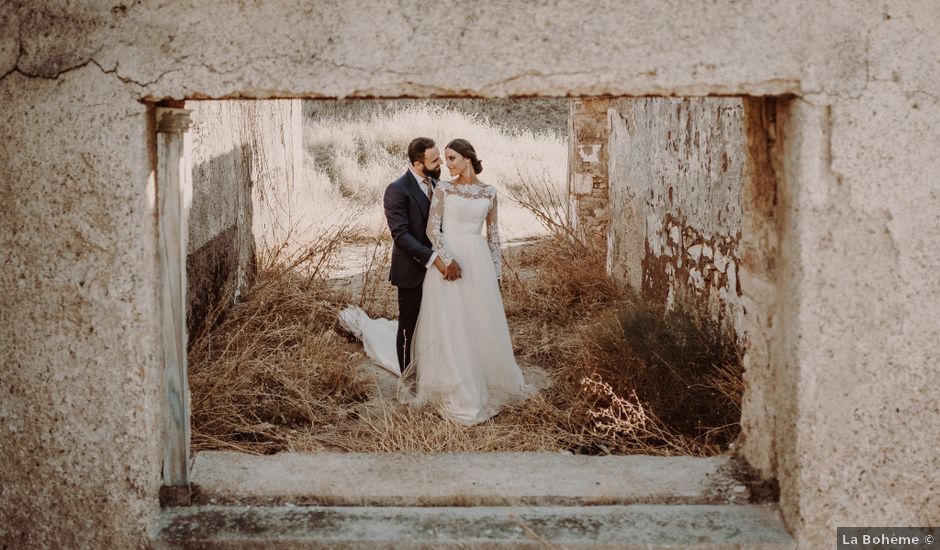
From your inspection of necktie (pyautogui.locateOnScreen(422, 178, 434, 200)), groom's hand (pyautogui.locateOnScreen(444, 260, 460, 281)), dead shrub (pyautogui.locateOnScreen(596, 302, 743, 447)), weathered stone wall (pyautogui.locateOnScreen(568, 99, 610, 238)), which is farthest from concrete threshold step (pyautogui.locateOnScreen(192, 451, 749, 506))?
weathered stone wall (pyautogui.locateOnScreen(568, 99, 610, 238))

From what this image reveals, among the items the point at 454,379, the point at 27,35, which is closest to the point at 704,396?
the point at 454,379

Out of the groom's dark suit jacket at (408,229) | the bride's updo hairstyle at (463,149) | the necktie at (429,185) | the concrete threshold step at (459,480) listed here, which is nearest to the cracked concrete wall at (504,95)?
the concrete threshold step at (459,480)

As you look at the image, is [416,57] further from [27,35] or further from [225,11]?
[27,35]

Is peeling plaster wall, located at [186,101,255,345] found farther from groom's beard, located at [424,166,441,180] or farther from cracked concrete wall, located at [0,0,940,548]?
cracked concrete wall, located at [0,0,940,548]

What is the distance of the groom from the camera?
5.50 m

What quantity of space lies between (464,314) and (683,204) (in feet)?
5.19

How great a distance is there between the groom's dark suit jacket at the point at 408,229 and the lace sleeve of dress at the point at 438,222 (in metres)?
0.07

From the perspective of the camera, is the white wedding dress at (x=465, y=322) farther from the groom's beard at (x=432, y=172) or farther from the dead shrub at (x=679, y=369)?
the dead shrub at (x=679, y=369)

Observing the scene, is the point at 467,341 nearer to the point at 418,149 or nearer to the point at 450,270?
the point at 450,270

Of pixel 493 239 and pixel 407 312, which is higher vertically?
pixel 493 239

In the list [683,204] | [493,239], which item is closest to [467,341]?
[493,239]

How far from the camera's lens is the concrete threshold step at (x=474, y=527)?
8.29 ft

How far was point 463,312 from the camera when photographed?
5516 mm

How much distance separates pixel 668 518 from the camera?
8.64 feet
